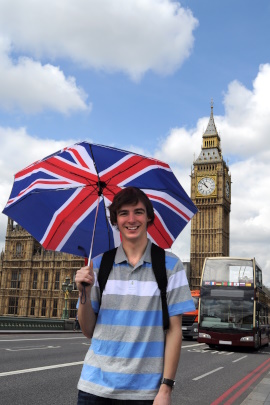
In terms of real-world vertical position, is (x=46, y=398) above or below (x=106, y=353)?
below

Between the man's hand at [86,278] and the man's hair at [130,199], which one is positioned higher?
the man's hair at [130,199]

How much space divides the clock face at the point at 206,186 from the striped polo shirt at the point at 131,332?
90642mm

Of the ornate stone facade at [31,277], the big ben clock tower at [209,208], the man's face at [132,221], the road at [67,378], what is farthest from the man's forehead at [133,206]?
the big ben clock tower at [209,208]

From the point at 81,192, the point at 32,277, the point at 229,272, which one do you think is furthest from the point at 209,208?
the point at 81,192

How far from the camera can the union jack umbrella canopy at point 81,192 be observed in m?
3.40

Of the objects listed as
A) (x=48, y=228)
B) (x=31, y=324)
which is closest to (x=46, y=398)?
(x=48, y=228)

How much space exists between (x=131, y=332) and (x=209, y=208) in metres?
91.6

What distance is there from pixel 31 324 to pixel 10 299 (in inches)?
1760

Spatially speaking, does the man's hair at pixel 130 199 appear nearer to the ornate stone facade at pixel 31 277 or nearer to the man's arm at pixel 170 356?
the man's arm at pixel 170 356

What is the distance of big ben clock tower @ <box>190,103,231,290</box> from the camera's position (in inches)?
3573

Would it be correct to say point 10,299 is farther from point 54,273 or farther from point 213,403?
point 213,403

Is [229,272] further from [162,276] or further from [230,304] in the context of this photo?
[162,276]

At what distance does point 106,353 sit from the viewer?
7.81 ft

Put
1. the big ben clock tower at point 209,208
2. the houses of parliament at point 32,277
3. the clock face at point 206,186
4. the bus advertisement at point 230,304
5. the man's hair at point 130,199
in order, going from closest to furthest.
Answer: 1. the man's hair at point 130,199
2. the bus advertisement at point 230,304
3. the houses of parliament at point 32,277
4. the big ben clock tower at point 209,208
5. the clock face at point 206,186
